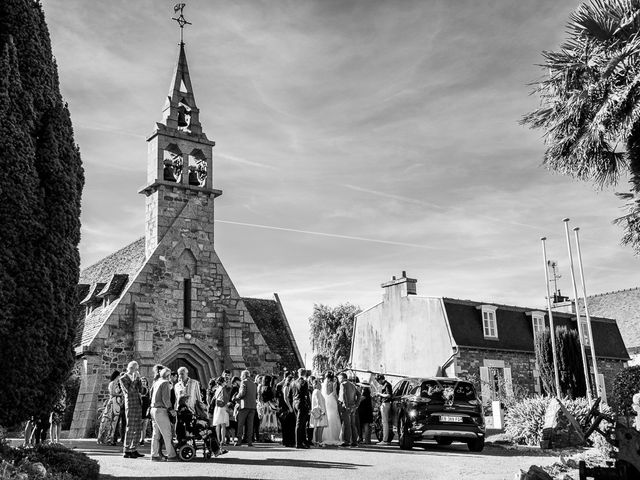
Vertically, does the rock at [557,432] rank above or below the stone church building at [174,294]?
below

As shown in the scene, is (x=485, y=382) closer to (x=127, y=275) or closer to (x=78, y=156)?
(x=127, y=275)

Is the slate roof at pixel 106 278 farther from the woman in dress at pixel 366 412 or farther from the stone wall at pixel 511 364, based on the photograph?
the stone wall at pixel 511 364

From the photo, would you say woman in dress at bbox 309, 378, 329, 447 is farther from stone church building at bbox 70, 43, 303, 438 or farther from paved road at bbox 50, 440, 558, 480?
stone church building at bbox 70, 43, 303, 438

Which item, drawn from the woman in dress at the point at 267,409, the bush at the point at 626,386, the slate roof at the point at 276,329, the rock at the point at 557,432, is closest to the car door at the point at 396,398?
the woman in dress at the point at 267,409

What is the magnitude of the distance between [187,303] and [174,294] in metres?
0.60

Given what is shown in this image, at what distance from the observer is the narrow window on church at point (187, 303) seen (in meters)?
22.2

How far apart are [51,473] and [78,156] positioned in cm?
465

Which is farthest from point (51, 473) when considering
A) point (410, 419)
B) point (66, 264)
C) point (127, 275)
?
point (127, 275)

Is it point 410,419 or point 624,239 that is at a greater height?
point 624,239

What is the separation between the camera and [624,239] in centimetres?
1700

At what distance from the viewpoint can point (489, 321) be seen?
30.6 metres

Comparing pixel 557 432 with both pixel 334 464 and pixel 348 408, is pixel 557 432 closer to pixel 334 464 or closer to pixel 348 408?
pixel 348 408

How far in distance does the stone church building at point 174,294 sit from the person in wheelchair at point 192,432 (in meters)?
8.29

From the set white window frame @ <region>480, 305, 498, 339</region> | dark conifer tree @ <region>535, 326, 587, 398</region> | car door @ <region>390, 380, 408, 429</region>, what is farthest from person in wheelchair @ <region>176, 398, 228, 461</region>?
white window frame @ <region>480, 305, 498, 339</region>
